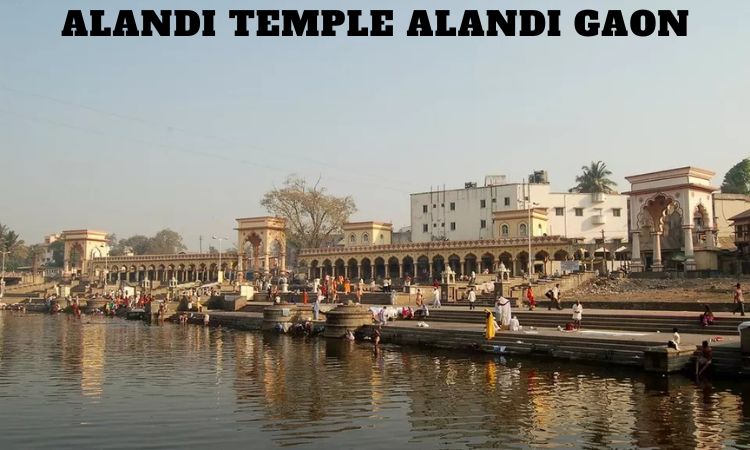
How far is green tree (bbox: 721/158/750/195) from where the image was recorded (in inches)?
3203

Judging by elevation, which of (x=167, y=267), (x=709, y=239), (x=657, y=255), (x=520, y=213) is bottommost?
(x=657, y=255)

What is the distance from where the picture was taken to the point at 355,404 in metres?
13.8

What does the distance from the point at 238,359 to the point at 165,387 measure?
6.18 meters

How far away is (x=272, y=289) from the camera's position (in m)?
50.2

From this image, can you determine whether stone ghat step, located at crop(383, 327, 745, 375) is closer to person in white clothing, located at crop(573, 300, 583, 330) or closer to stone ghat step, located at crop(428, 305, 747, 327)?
person in white clothing, located at crop(573, 300, 583, 330)

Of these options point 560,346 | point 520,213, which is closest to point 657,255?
point 520,213

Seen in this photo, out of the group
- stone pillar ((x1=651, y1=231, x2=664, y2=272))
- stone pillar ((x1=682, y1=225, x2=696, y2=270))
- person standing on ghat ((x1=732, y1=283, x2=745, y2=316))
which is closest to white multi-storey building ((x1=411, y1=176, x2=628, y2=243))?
stone pillar ((x1=651, y1=231, x2=664, y2=272))

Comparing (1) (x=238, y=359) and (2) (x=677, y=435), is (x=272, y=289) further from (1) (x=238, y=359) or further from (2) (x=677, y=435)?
(2) (x=677, y=435)

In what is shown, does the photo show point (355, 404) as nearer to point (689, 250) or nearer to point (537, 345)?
point (537, 345)

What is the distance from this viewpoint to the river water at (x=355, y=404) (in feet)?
35.6

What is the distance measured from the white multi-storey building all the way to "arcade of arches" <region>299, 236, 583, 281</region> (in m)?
5.15

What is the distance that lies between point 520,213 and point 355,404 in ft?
187

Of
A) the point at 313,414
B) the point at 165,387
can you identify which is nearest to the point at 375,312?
the point at 165,387

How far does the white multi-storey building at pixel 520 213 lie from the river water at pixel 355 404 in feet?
160
